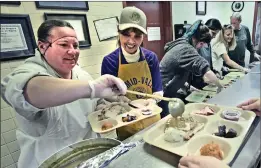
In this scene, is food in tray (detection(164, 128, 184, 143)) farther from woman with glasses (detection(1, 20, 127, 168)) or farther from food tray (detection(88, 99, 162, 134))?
woman with glasses (detection(1, 20, 127, 168))

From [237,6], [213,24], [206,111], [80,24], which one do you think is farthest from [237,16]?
[80,24]

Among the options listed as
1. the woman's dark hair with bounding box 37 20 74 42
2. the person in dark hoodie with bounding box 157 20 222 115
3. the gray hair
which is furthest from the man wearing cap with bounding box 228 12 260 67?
the woman's dark hair with bounding box 37 20 74 42

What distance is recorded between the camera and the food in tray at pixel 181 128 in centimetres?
76

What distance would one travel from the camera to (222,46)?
1094 millimetres

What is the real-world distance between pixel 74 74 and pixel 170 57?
50 centimetres

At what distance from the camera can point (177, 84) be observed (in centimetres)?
94

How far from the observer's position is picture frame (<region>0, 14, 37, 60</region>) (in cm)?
49

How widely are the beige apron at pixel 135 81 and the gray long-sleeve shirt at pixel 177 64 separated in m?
0.11

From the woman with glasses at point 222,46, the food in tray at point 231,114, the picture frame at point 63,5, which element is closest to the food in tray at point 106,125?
the picture frame at point 63,5

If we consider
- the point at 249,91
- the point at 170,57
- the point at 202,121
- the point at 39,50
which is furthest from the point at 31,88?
the point at 249,91

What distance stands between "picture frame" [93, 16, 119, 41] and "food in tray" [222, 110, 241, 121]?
662mm

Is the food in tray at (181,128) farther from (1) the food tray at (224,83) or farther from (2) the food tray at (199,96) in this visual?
(1) the food tray at (224,83)

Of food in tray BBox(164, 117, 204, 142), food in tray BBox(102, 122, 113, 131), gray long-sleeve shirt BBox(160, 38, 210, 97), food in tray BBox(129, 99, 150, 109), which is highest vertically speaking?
gray long-sleeve shirt BBox(160, 38, 210, 97)

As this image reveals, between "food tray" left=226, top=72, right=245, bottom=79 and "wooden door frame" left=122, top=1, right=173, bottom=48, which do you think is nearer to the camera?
"wooden door frame" left=122, top=1, right=173, bottom=48
